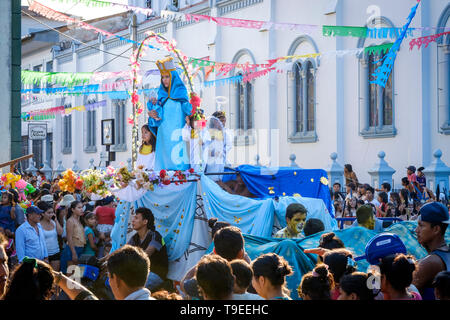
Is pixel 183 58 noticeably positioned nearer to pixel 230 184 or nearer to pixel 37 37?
pixel 230 184

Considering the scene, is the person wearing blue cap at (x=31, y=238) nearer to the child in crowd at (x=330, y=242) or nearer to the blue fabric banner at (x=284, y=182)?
the blue fabric banner at (x=284, y=182)

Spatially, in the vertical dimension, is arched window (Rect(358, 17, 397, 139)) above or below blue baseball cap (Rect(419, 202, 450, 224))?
above

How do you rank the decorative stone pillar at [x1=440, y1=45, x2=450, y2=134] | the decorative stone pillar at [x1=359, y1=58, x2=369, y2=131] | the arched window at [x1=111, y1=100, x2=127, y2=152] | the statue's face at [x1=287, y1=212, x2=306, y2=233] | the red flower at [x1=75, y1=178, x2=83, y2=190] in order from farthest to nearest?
the arched window at [x1=111, y1=100, x2=127, y2=152] < the decorative stone pillar at [x1=359, y1=58, x2=369, y2=131] < the decorative stone pillar at [x1=440, y1=45, x2=450, y2=134] < the red flower at [x1=75, y1=178, x2=83, y2=190] < the statue's face at [x1=287, y1=212, x2=306, y2=233]

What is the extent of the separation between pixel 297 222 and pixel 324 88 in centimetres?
1476

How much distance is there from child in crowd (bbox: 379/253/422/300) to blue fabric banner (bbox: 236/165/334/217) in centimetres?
615

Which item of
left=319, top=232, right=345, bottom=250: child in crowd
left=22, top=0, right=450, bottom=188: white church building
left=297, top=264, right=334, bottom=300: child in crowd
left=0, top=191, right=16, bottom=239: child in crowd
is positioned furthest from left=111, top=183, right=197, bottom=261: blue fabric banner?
left=22, top=0, right=450, bottom=188: white church building

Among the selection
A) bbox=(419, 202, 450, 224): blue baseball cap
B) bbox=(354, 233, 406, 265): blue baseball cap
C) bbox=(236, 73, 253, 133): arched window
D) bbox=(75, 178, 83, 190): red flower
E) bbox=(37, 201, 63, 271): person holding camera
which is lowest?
bbox=(37, 201, 63, 271): person holding camera

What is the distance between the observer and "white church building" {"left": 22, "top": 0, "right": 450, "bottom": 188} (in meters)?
18.2

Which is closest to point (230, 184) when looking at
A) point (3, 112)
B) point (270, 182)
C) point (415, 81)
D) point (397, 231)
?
point (270, 182)

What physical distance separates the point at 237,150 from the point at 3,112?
1437cm

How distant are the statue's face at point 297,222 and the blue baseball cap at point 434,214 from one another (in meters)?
2.63

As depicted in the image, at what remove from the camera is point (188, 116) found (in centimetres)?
1025

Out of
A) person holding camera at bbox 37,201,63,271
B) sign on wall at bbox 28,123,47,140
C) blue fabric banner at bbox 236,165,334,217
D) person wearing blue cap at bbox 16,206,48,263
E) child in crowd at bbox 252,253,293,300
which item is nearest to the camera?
child in crowd at bbox 252,253,293,300

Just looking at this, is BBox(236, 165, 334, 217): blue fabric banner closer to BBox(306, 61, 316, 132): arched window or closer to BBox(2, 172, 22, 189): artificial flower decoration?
BBox(2, 172, 22, 189): artificial flower decoration
